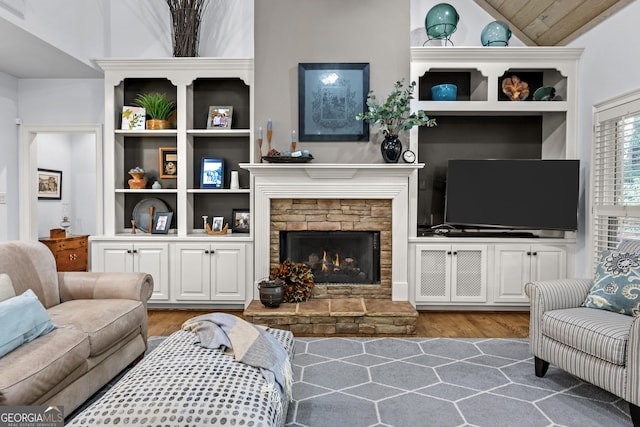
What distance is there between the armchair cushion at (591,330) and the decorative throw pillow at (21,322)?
9.27 feet

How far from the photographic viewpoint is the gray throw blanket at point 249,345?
189 cm

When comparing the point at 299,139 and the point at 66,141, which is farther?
the point at 66,141

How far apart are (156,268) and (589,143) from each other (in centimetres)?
445

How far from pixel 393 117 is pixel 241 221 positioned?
6.48 feet

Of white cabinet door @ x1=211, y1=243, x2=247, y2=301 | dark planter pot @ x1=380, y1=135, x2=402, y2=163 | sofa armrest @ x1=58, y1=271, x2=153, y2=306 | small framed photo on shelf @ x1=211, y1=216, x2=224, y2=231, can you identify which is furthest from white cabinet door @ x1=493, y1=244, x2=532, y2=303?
sofa armrest @ x1=58, y1=271, x2=153, y2=306

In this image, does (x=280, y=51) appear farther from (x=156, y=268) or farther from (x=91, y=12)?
(x=156, y=268)

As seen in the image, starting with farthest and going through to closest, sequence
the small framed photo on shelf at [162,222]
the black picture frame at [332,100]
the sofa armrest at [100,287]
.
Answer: the small framed photo on shelf at [162,222]
the black picture frame at [332,100]
the sofa armrest at [100,287]

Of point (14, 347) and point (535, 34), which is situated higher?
point (535, 34)

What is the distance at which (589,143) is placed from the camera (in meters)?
4.12

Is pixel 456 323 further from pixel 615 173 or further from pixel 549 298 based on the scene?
pixel 615 173

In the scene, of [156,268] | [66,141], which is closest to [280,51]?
[156,268]

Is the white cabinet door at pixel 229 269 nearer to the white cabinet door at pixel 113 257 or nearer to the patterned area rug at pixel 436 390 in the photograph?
the white cabinet door at pixel 113 257

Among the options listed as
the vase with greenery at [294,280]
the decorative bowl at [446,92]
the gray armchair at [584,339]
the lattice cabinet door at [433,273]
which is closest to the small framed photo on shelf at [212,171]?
the vase with greenery at [294,280]

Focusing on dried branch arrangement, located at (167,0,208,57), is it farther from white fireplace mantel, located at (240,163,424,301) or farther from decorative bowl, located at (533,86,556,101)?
decorative bowl, located at (533,86,556,101)
